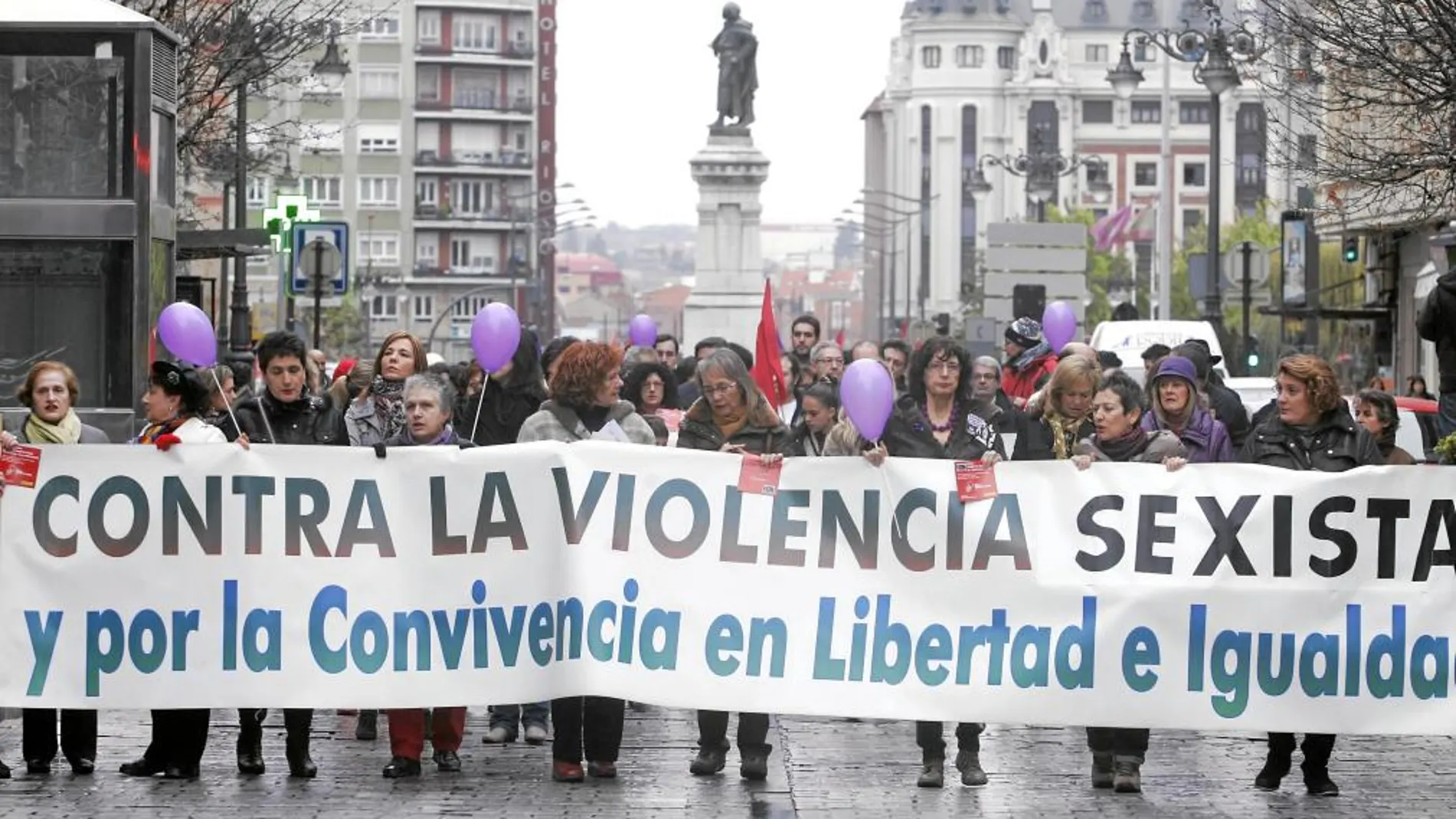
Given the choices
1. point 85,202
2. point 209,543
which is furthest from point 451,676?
point 85,202

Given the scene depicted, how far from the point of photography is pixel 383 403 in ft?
41.2

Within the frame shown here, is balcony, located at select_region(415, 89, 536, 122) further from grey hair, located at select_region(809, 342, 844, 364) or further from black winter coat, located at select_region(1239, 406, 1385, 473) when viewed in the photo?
black winter coat, located at select_region(1239, 406, 1385, 473)

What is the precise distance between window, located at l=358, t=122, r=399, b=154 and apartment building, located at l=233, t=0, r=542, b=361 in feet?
0.17

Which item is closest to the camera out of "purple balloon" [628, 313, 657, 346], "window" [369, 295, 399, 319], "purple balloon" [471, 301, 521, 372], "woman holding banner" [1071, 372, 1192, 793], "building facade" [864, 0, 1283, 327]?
"woman holding banner" [1071, 372, 1192, 793]

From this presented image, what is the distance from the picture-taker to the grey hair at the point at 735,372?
11195 mm

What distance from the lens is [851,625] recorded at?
34.3 feet

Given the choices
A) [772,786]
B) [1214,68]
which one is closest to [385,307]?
[1214,68]

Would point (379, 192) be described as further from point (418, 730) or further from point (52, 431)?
point (418, 730)

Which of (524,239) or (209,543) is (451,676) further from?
(524,239)

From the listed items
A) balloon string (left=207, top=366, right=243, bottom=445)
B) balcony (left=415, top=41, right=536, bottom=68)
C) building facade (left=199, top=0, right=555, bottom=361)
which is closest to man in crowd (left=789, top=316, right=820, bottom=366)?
balloon string (left=207, top=366, right=243, bottom=445)

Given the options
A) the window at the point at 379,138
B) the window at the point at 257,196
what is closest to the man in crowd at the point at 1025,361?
the window at the point at 257,196

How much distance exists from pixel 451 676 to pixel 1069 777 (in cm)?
251

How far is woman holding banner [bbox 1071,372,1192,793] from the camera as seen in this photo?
1081 cm

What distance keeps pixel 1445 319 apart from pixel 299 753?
22.4 feet
